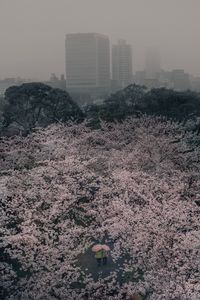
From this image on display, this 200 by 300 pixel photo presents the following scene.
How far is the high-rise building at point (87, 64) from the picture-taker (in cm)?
15075

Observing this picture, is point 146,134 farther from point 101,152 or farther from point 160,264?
point 160,264

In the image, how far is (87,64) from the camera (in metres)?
157

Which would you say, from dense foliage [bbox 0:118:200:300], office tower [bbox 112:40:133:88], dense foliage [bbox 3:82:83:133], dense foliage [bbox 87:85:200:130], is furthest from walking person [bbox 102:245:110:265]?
office tower [bbox 112:40:133:88]

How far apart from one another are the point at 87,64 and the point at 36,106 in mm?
126645

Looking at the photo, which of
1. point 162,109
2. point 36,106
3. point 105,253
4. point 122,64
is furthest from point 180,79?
point 105,253

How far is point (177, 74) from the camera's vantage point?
16600 cm

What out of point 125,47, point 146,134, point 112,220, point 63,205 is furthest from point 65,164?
point 125,47

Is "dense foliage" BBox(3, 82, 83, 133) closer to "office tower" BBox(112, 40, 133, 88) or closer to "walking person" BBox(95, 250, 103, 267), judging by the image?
"walking person" BBox(95, 250, 103, 267)

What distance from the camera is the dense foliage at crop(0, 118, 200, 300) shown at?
35.5ft

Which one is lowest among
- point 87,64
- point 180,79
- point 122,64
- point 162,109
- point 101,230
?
point 180,79

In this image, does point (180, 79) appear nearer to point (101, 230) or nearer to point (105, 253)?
point (105, 253)

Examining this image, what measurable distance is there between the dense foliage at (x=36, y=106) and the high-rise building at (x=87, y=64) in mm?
108449

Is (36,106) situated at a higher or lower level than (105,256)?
higher

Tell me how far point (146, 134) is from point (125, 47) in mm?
168559
